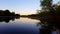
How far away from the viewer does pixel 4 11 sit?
13225cm

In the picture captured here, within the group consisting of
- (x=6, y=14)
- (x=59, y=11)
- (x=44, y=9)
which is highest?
(x=6, y=14)

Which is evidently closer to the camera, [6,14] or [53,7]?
[53,7]

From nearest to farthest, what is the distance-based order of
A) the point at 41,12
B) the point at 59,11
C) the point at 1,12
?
the point at 59,11 < the point at 41,12 < the point at 1,12

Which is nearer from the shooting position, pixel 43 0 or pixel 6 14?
pixel 43 0

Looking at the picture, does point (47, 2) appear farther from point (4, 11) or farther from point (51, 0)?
point (4, 11)

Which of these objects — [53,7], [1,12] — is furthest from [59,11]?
[1,12]

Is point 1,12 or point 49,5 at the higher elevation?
point 1,12

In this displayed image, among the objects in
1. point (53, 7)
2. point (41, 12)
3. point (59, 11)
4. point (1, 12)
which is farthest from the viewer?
point (1, 12)

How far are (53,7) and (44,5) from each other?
5042 mm

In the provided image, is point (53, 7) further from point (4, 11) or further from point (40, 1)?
point (4, 11)

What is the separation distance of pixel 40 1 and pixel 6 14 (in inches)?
2866

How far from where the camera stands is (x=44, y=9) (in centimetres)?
6869

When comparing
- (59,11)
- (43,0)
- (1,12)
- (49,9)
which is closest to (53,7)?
(49,9)

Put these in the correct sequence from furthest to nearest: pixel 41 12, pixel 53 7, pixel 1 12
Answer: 1. pixel 1 12
2. pixel 41 12
3. pixel 53 7
